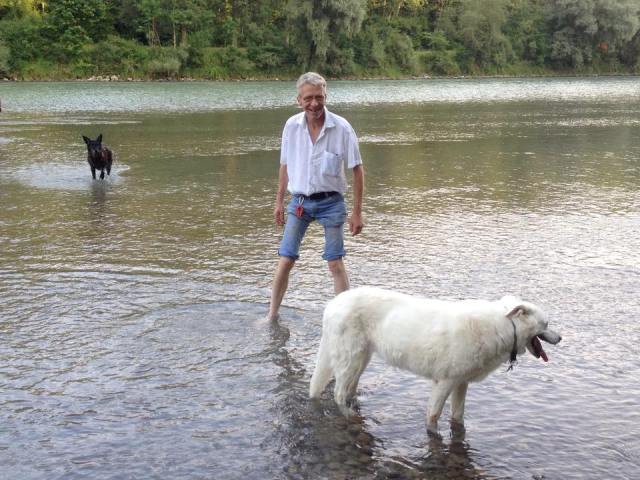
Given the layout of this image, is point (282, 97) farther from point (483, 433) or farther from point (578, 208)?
Result: point (483, 433)

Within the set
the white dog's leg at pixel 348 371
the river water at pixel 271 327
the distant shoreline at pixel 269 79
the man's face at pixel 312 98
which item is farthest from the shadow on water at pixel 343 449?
the distant shoreline at pixel 269 79

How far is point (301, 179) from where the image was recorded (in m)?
6.09

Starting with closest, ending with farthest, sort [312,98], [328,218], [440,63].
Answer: [312,98] → [328,218] → [440,63]

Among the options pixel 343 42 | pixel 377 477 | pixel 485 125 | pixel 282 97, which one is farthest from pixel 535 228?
pixel 343 42

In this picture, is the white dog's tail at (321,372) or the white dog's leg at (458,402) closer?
the white dog's leg at (458,402)

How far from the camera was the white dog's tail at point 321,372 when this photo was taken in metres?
5.00

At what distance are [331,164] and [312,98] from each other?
0.57 m

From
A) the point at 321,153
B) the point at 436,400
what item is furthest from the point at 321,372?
the point at 321,153

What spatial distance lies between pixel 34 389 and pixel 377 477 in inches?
104

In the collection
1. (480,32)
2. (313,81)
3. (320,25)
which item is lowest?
(313,81)

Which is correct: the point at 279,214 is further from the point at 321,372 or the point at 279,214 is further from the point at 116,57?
the point at 116,57

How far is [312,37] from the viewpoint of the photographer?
7300cm

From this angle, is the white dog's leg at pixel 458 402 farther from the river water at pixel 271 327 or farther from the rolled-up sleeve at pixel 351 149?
the rolled-up sleeve at pixel 351 149

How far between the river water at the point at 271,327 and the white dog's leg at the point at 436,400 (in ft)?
0.37
